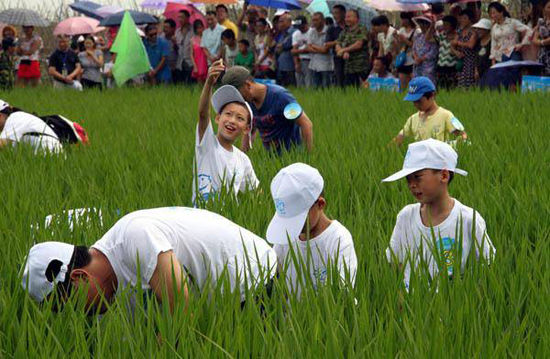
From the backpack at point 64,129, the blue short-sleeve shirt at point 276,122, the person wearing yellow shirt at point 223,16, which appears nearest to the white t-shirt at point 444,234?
the blue short-sleeve shirt at point 276,122

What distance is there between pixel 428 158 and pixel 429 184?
0.09 meters

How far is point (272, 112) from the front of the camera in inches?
202

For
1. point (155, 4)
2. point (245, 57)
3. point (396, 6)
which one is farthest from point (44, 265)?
point (155, 4)

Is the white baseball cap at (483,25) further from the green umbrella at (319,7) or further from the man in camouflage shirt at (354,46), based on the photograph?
the green umbrella at (319,7)

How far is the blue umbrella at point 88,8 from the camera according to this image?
62.3 ft

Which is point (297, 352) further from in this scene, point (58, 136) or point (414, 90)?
point (58, 136)

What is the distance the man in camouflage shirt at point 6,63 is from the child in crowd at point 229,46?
330 cm

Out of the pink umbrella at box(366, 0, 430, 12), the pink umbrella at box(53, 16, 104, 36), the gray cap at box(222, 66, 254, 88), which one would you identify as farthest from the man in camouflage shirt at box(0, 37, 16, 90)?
the gray cap at box(222, 66, 254, 88)

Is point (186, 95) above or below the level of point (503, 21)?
below

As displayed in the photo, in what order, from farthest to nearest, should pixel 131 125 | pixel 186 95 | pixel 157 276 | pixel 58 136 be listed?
pixel 186 95, pixel 131 125, pixel 58 136, pixel 157 276

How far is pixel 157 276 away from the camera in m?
2.30

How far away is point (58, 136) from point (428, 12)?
21.6 ft

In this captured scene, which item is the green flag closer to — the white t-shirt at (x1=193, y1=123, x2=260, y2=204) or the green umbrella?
the green umbrella

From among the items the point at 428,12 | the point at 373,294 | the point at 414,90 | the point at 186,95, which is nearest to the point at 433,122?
the point at 414,90
